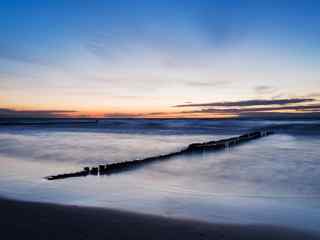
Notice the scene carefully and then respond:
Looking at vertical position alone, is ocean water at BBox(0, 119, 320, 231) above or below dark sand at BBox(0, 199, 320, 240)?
below

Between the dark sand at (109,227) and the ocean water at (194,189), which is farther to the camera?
the ocean water at (194,189)

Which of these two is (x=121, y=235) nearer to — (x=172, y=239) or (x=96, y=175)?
(x=172, y=239)

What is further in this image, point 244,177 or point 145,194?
point 244,177

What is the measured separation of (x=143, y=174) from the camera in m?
12.0

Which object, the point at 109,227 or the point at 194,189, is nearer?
the point at 109,227

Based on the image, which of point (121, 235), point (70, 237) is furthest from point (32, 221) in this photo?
point (121, 235)

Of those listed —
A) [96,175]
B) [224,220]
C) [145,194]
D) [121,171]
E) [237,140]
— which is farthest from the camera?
[237,140]

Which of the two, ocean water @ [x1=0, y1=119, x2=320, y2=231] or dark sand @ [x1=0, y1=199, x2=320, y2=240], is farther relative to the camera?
ocean water @ [x1=0, y1=119, x2=320, y2=231]

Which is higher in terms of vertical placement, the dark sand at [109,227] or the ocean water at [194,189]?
the dark sand at [109,227]

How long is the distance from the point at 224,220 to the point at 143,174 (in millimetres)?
6184

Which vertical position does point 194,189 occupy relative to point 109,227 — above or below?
below

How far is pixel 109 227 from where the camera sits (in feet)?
18.3

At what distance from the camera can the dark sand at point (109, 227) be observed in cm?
517

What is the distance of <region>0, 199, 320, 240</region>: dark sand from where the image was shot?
5.17m
